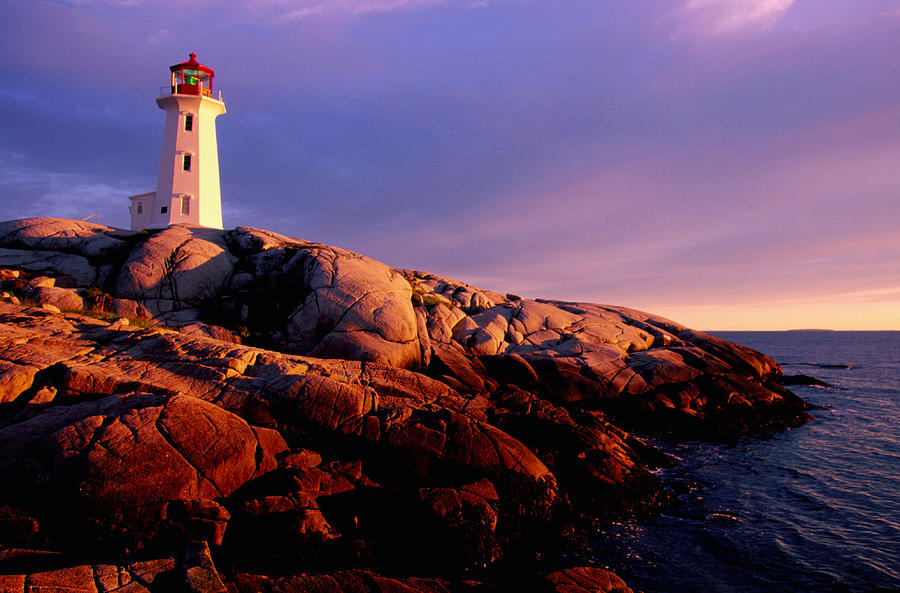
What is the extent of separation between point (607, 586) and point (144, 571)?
7.05m

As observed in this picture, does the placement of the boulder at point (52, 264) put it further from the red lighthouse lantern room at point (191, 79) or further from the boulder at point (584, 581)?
the boulder at point (584, 581)

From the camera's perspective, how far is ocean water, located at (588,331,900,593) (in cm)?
981

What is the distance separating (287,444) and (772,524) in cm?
1245

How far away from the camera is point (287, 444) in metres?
10.9

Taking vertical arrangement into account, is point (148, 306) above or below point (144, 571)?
above

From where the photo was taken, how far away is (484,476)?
1098cm

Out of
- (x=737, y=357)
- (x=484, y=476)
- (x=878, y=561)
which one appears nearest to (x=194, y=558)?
(x=484, y=476)

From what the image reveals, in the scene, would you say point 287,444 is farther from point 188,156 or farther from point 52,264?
point 188,156

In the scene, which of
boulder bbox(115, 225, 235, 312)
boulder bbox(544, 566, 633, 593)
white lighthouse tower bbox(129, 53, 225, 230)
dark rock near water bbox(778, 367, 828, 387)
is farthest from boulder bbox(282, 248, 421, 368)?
dark rock near water bbox(778, 367, 828, 387)

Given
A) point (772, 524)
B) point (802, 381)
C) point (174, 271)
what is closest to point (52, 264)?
point (174, 271)

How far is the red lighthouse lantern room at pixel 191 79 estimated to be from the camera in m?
33.8

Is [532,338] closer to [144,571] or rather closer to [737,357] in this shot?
[737,357]

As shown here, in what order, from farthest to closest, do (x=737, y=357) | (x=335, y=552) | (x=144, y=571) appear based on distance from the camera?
(x=737, y=357), (x=335, y=552), (x=144, y=571)

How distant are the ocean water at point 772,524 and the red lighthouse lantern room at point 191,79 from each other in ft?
123
